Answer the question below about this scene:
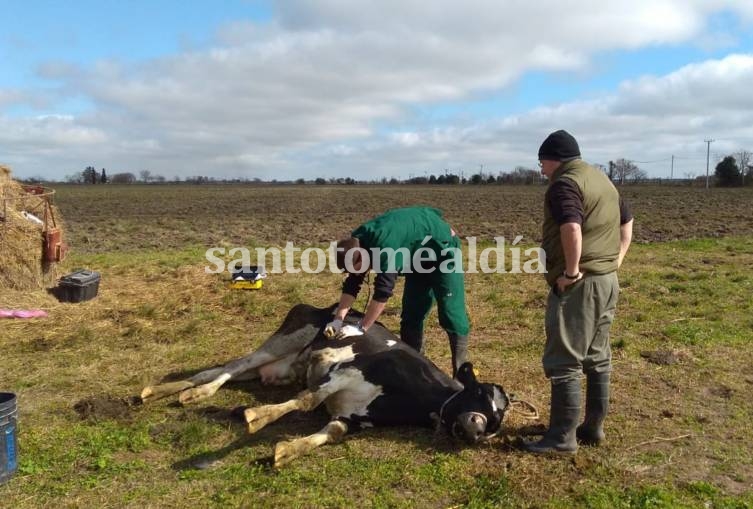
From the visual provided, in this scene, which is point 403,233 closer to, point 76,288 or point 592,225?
point 592,225

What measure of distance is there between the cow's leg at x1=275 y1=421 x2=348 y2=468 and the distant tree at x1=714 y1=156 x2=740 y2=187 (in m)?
69.1

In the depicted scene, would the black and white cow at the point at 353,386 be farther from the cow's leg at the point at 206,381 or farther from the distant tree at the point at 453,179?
the distant tree at the point at 453,179

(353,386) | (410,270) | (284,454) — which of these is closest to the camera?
(284,454)

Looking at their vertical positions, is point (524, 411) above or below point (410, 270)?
below

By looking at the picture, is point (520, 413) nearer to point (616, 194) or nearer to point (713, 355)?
point (616, 194)

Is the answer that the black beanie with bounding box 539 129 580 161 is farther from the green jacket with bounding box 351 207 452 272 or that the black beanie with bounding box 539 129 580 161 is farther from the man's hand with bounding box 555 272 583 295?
the green jacket with bounding box 351 207 452 272

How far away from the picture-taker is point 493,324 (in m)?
7.84

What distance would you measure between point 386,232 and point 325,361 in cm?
135

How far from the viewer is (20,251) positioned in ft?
30.1

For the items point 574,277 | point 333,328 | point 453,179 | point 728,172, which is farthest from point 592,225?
point 453,179

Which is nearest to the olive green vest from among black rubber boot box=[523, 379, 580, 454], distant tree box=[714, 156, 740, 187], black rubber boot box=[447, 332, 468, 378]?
black rubber boot box=[523, 379, 580, 454]

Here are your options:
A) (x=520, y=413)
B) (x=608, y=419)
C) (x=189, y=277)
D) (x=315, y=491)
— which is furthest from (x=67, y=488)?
(x=189, y=277)

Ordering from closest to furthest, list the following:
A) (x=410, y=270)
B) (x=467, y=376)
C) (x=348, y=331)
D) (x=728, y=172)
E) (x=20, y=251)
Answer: (x=467, y=376) < (x=348, y=331) < (x=410, y=270) < (x=20, y=251) < (x=728, y=172)

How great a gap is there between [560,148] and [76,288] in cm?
750
